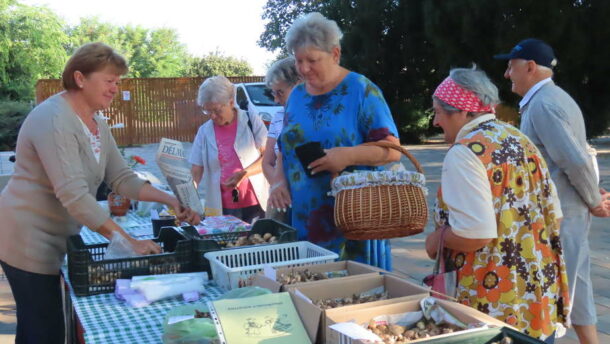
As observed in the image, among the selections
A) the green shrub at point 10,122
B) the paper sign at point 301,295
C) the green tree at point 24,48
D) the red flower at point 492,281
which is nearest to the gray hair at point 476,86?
the red flower at point 492,281

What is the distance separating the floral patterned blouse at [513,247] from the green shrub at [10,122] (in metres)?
Answer: 16.0

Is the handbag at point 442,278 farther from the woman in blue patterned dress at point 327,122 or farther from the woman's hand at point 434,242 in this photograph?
the woman in blue patterned dress at point 327,122

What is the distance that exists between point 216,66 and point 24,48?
2062 cm

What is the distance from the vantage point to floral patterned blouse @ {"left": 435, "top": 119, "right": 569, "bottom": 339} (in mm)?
2125

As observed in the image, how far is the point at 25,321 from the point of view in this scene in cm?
255

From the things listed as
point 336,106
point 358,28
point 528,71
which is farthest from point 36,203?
point 358,28

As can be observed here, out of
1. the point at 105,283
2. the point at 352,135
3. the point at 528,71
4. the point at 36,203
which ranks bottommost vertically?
the point at 105,283

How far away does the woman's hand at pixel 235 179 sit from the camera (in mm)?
3943

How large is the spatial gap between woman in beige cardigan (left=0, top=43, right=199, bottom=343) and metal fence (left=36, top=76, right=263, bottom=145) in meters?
18.0

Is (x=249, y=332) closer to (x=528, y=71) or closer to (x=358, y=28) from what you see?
(x=528, y=71)

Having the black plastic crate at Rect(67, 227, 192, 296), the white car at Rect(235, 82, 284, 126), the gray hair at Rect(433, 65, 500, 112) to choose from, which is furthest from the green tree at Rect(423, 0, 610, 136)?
the black plastic crate at Rect(67, 227, 192, 296)

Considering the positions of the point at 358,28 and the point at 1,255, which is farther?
the point at 358,28

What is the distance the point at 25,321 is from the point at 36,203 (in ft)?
1.60

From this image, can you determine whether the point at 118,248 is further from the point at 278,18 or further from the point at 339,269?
the point at 278,18
